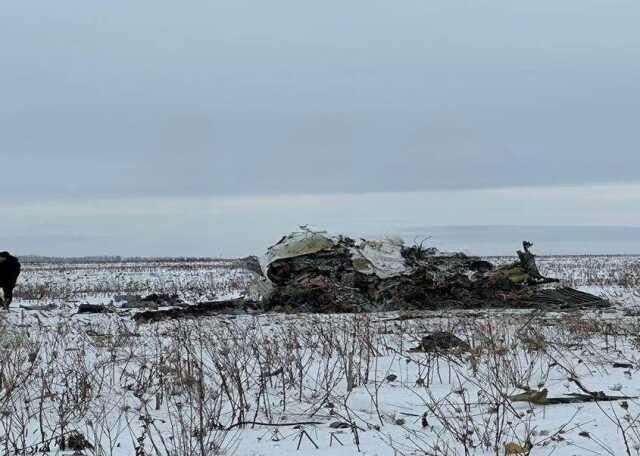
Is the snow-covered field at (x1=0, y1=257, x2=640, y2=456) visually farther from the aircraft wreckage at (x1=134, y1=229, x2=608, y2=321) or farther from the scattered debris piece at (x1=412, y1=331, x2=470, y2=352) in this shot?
the aircraft wreckage at (x1=134, y1=229, x2=608, y2=321)

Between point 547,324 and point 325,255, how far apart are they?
254 inches

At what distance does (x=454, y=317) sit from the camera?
1107cm

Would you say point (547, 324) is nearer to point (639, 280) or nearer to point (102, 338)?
point (102, 338)

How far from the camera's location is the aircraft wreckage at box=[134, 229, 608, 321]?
44.4 ft

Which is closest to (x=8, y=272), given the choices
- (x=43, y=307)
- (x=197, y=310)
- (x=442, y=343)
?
(x=43, y=307)

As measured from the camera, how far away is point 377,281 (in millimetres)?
14273

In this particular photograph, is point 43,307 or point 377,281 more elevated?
point 377,281

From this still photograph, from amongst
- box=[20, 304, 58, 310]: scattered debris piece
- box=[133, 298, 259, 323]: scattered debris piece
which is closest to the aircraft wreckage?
box=[133, 298, 259, 323]: scattered debris piece

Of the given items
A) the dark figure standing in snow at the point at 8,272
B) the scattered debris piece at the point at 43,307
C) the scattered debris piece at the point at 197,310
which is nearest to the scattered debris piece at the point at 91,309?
the scattered debris piece at the point at 43,307

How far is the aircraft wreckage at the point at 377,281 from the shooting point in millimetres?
13539

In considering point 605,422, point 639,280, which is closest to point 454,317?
point 605,422

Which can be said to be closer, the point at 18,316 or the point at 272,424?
the point at 272,424

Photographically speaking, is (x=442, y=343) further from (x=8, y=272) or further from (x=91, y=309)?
(x=8, y=272)

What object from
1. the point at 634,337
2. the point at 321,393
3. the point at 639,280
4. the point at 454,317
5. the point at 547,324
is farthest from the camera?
the point at 639,280
